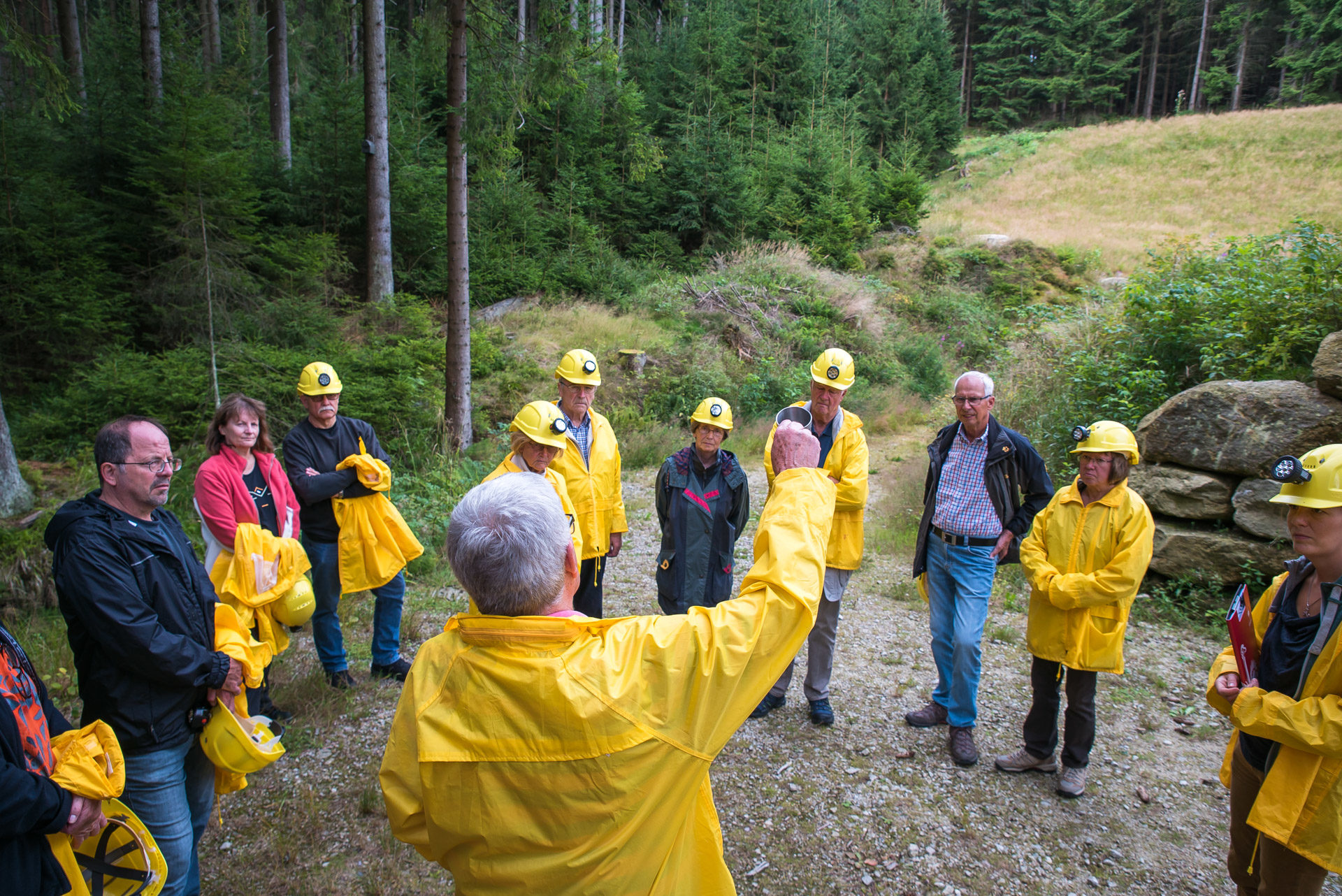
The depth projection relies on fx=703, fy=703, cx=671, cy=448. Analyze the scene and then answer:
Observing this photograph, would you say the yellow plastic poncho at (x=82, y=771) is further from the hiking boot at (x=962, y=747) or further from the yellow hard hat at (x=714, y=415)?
the hiking boot at (x=962, y=747)

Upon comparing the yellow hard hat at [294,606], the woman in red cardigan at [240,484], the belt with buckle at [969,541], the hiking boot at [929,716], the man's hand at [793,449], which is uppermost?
the man's hand at [793,449]

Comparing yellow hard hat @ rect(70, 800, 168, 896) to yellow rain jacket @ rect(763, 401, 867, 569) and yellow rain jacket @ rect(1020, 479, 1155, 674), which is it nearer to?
yellow rain jacket @ rect(763, 401, 867, 569)

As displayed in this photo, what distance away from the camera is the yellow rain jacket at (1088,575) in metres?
3.38

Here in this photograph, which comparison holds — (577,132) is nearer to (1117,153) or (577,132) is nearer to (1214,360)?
(1214,360)

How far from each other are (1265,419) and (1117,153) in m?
34.6

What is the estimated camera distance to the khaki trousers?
87.7 inches

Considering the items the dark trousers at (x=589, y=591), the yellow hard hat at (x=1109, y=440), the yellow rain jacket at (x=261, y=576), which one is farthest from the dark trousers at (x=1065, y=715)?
the yellow rain jacket at (x=261, y=576)

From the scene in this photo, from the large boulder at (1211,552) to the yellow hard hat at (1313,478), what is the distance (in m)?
4.26

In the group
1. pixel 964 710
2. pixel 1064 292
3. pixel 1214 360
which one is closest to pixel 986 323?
pixel 1064 292

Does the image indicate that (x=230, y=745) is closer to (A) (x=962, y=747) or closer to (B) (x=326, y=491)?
(B) (x=326, y=491)

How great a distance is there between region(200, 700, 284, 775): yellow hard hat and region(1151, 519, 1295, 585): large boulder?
6.47 m

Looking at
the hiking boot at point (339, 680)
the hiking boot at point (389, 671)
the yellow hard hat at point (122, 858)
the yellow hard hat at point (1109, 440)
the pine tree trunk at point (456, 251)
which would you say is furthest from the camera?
the pine tree trunk at point (456, 251)

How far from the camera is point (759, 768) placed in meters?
3.96

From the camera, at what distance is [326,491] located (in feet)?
13.9
